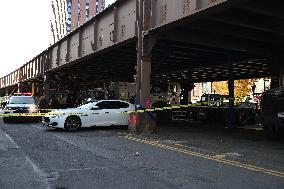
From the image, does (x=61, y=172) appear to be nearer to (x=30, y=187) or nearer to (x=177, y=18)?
(x=30, y=187)

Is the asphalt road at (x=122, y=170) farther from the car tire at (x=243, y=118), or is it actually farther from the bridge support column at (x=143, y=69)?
the car tire at (x=243, y=118)

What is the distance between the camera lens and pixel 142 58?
1633 centimetres

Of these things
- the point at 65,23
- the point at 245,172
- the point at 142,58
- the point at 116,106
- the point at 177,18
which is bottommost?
the point at 245,172

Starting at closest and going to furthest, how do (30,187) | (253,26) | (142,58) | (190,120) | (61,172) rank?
(30,187) → (61,172) → (253,26) → (142,58) → (190,120)

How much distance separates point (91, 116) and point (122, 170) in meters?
10.4

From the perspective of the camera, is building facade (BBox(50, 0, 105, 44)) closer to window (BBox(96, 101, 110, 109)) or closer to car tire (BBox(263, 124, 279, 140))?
window (BBox(96, 101, 110, 109))

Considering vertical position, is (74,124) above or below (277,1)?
below

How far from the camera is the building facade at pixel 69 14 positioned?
152250mm

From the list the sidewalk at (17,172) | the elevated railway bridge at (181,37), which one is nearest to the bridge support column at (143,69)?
the elevated railway bridge at (181,37)

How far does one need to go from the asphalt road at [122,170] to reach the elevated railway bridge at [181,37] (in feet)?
16.2

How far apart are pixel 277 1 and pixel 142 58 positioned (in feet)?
20.1

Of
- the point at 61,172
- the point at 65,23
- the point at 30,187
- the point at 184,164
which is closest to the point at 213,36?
the point at 184,164

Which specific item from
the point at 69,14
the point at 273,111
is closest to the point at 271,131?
the point at 273,111

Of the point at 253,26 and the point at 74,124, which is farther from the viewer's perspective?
the point at 74,124
